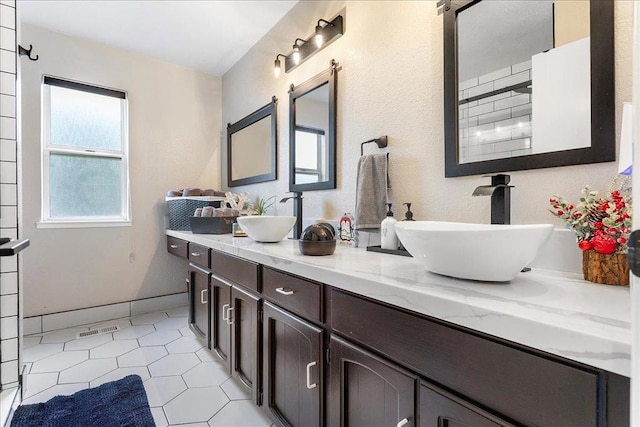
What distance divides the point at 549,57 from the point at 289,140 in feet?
5.40

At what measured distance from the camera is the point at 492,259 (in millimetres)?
766

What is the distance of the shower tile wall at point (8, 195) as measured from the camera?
1.11 meters

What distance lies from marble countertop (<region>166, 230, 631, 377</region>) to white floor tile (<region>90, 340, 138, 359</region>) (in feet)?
6.39

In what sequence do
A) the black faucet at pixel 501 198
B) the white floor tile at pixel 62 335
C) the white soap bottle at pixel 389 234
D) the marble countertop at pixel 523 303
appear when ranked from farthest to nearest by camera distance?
the white floor tile at pixel 62 335 → the white soap bottle at pixel 389 234 → the black faucet at pixel 501 198 → the marble countertop at pixel 523 303

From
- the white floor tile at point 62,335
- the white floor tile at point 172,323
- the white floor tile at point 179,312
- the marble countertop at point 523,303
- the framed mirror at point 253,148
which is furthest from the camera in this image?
the white floor tile at point 179,312

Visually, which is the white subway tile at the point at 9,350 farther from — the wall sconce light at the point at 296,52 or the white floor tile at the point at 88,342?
the wall sconce light at the point at 296,52

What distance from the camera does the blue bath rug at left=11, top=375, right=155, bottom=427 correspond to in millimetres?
1497

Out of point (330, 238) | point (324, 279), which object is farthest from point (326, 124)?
point (324, 279)

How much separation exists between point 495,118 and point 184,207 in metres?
2.53

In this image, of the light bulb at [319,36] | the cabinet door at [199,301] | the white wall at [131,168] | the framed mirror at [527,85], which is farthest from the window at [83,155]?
the framed mirror at [527,85]

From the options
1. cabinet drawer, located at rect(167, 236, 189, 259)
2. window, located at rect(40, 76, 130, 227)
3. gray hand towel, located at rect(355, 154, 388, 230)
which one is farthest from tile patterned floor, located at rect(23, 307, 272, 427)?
gray hand towel, located at rect(355, 154, 388, 230)

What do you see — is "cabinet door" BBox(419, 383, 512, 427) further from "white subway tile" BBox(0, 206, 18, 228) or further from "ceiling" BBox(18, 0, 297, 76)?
"ceiling" BBox(18, 0, 297, 76)

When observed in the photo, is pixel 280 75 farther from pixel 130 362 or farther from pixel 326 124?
pixel 130 362

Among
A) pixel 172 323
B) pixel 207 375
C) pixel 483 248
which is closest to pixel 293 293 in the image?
pixel 483 248
